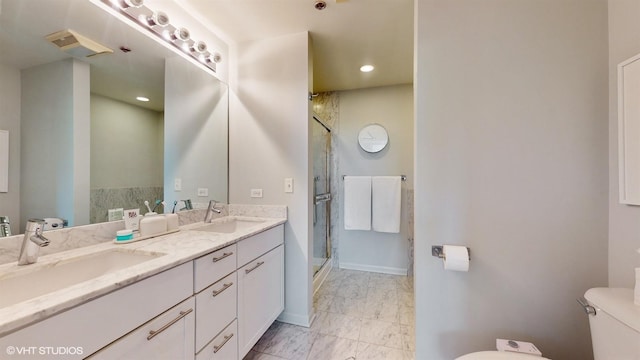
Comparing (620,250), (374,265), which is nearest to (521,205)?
(620,250)

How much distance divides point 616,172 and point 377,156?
6.75 feet

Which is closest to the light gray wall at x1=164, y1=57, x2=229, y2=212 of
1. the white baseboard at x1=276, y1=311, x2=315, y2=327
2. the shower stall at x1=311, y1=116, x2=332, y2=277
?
the shower stall at x1=311, y1=116, x2=332, y2=277

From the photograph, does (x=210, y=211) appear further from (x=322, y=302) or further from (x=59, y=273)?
(x=322, y=302)

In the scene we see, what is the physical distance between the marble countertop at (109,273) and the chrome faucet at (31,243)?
0.03 meters

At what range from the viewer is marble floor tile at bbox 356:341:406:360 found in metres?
Answer: 1.49

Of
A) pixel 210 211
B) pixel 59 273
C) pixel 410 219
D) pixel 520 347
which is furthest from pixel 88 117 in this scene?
pixel 410 219

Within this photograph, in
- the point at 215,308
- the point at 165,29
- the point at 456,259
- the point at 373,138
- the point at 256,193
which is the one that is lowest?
the point at 215,308

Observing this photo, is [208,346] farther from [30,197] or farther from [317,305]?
[317,305]

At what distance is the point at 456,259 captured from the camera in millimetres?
1079

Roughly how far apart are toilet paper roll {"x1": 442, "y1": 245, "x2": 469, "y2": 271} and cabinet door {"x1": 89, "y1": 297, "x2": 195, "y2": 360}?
3.88 ft

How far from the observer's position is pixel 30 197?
3.17ft

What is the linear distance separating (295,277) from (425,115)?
150 centimetres

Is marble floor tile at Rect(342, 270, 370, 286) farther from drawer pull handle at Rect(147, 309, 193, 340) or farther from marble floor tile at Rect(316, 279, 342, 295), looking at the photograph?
drawer pull handle at Rect(147, 309, 193, 340)

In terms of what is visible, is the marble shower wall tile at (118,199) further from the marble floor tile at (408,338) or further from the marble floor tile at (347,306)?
the marble floor tile at (408,338)
